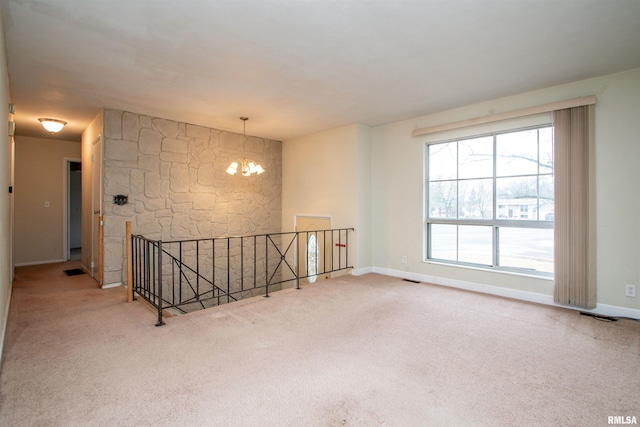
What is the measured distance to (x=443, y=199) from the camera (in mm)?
4508

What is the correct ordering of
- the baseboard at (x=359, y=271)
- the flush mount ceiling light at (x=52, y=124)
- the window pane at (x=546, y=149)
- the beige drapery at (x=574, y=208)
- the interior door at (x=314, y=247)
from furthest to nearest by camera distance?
the interior door at (x=314, y=247)
the baseboard at (x=359, y=271)
the flush mount ceiling light at (x=52, y=124)
the window pane at (x=546, y=149)
the beige drapery at (x=574, y=208)

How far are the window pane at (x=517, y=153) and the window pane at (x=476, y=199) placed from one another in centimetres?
25

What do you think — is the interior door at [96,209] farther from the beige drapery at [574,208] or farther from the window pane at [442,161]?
the beige drapery at [574,208]

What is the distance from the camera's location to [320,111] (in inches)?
170

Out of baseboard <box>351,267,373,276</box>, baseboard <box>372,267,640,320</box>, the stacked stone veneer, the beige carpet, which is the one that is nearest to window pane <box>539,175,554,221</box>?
baseboard <box>372,267,640,320</box>

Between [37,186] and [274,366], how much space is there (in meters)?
6.60

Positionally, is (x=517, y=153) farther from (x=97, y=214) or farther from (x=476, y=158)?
(x=97, y=214)

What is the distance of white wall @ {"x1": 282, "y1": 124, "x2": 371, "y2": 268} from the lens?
4988 mm

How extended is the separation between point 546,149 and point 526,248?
1.21 m

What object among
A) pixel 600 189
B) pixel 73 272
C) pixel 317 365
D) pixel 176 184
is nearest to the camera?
pixel 317 365

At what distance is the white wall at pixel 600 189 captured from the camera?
3.06m

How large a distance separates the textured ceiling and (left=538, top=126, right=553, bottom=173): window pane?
534mm

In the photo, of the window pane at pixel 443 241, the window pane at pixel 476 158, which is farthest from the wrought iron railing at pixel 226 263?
the window pane at pixel 476 158

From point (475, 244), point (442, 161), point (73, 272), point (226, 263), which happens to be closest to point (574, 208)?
point (475, 244)
